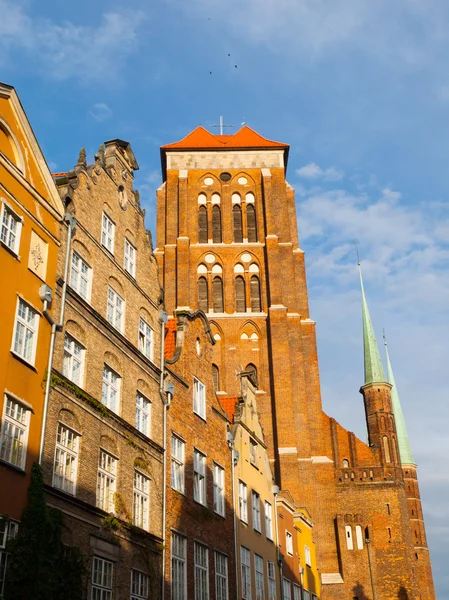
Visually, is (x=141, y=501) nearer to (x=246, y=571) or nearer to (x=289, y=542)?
(x=246, y=571)

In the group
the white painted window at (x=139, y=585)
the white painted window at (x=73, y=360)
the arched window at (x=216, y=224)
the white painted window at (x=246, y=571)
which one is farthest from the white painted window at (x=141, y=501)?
the arched window at (x=216, y=224)

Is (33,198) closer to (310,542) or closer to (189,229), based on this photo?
(310,542)

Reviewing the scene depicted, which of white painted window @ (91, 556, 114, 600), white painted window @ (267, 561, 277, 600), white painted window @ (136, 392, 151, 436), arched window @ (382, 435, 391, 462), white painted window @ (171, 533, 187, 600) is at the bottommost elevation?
white painted window @ (91, 556, 114, 600)

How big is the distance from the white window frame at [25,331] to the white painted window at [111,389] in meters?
3.17

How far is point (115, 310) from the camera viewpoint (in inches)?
861

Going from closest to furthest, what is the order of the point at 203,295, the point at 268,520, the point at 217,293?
the point at 268,520
the point at 203,295
the point at 217,293

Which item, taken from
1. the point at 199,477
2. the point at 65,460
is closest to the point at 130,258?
the point at 199,477

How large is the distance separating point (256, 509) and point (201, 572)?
6323 millimetres

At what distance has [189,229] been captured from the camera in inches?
2313

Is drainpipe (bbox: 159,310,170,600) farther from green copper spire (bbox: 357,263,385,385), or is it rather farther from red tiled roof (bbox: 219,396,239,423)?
green copper spire (bbox: 357,263,385,385)

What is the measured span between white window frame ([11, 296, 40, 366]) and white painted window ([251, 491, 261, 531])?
45.3ft

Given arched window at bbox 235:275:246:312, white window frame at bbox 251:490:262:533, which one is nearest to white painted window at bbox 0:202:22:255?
white window frame at bbox 251:490:262:533

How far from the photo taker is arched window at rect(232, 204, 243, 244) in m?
59.0

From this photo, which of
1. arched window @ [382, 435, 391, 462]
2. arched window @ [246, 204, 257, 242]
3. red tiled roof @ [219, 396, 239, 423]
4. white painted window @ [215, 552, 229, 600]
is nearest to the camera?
white painted window @ [215, 552, 229, 600]
